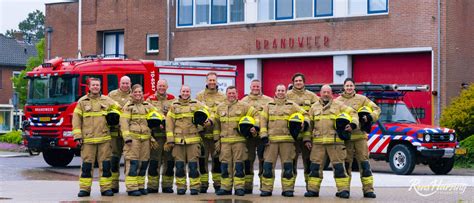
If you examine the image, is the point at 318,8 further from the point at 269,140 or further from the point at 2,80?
the point at 2,80

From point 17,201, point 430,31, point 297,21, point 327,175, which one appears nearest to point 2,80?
point 297,21

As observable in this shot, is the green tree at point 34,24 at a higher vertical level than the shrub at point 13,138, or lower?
higher

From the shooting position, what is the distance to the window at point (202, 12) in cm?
3831

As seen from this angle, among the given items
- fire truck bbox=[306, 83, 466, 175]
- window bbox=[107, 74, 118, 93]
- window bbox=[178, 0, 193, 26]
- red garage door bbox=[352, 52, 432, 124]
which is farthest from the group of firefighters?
window bbox=[178, 0, 193, 26]

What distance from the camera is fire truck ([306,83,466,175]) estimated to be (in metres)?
22.8

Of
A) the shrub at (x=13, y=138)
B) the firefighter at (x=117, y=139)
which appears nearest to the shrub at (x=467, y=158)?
the firefighter at (x=117, y=139)

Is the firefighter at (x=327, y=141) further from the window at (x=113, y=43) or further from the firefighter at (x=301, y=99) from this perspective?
the window at (x=113, y=43)

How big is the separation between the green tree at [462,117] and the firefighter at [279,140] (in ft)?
41.8

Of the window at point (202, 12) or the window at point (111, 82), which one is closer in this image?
the window at point (111, 82)

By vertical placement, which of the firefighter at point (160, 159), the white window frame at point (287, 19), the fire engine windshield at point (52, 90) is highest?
the white window frame at point (287, 19)

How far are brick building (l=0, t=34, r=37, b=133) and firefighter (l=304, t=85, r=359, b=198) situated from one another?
5341 centimetres

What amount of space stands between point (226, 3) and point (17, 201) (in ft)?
75.8

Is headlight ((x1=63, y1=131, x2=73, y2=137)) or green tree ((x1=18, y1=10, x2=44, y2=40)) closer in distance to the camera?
headlight ((x1=63, y1=131, x2=73, y2=137))

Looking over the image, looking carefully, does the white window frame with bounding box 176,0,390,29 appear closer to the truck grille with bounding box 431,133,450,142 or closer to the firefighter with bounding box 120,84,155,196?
the truck grille with bounding box 431,133,450,142
